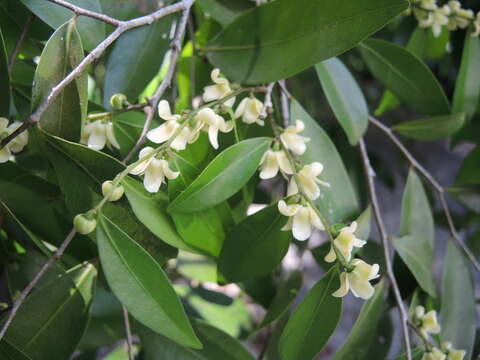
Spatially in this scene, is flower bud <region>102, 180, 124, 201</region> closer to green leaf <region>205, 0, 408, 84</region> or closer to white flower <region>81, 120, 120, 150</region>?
white flower <region>81, 120, 120, 150</region>

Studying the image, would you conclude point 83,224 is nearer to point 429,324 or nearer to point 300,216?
point 300,216

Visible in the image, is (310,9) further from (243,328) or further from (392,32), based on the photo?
(243,328)

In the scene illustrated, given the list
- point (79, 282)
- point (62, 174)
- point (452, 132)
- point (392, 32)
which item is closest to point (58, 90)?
point (62, 174)

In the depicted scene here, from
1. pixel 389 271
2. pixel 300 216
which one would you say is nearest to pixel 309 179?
pixel 300 216

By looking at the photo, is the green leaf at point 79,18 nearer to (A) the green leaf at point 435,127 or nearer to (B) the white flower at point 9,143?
(B) the white flower at point 9,143

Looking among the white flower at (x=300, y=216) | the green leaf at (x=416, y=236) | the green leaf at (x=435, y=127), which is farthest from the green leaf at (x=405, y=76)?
the white flower at (x=300, y=216)

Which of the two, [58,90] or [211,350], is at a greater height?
[58,90]
